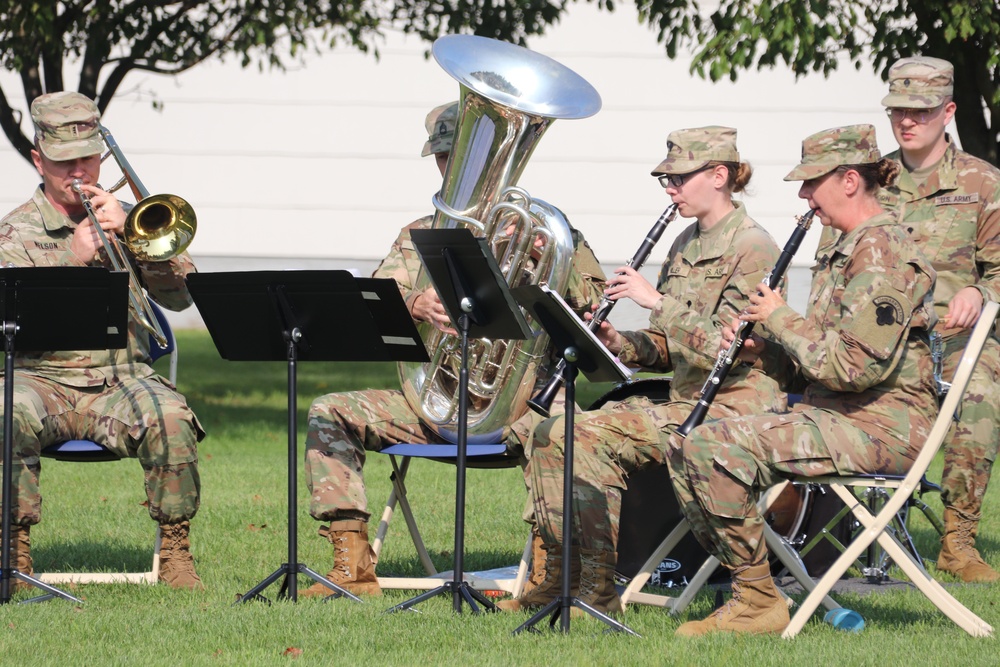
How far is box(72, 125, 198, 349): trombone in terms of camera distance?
5562mm

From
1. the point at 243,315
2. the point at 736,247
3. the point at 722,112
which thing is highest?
the point at 736,247

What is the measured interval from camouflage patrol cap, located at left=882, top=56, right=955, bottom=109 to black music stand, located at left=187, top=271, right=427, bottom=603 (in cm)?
238

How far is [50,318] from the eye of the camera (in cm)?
521

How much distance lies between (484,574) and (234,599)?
1088mm

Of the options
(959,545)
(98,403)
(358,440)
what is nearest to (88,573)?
(98,403)

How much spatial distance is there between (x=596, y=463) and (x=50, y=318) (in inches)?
81.0

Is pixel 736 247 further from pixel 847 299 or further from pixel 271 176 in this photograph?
pixel 271 176

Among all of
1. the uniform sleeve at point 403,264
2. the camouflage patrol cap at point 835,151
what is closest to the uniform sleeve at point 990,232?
the camouflage patrol cap at point 835,151

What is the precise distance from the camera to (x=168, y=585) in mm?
5703

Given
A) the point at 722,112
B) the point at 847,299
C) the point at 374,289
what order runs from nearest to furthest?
the point at 847,299
the point at 374,289
the point at 722,112

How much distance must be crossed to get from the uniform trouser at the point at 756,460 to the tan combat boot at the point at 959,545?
1.58 metres

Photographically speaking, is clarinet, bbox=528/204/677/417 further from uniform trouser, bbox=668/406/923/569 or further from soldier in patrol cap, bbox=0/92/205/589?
soldier in patrol cap, bbox=0/92/205/589

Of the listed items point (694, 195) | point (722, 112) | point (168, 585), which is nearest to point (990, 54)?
point (694, 195)

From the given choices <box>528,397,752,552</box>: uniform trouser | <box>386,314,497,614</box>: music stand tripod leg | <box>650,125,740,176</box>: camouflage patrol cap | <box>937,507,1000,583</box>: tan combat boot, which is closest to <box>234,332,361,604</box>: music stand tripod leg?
<box>386,314,497,614</box>: music stand tripod leg
